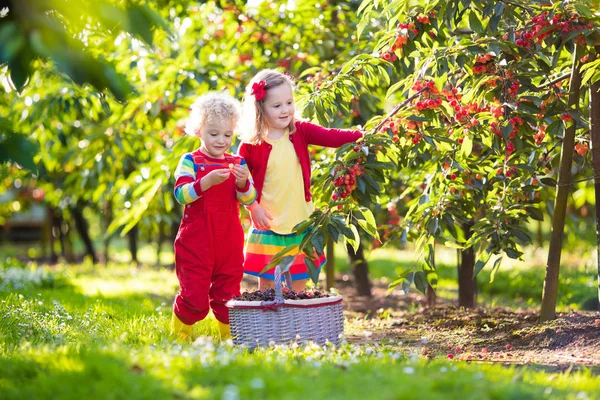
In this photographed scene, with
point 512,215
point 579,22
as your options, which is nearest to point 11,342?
point 512,215

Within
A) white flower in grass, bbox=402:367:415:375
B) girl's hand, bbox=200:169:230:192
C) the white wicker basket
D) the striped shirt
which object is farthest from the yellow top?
white flower in grass, bbox=402:367:415:375

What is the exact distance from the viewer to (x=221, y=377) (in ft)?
9.16

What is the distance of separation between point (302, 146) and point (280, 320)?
3.60 ft

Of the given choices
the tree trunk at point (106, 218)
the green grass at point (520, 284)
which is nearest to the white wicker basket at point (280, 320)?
the green grass at point (520, 284)

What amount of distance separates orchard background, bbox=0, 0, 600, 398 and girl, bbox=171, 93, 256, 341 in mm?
327

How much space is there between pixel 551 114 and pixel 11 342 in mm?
3200

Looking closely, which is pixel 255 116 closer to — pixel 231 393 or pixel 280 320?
pixel 280 320

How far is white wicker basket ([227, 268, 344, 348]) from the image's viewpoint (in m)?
3.85

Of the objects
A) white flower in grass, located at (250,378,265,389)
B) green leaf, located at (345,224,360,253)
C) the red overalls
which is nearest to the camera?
white flower in grass, located at (250,378,265,389)

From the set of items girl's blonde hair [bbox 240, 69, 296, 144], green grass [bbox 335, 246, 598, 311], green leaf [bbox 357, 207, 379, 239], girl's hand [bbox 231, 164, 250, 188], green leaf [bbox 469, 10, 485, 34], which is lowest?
green grass [bbox 335, 246, 598, 311]

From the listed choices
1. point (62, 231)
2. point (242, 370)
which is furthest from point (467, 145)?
point (62, 231)

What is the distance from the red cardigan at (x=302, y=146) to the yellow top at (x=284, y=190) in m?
0.03

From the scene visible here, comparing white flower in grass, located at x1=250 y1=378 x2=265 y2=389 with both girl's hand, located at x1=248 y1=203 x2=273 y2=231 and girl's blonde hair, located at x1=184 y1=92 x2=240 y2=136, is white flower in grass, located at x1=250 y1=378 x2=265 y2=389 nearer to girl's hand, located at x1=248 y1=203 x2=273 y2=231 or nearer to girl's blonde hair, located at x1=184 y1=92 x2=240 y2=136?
girl's hand, located at x1=248 y1=203 x2=273 y2=231

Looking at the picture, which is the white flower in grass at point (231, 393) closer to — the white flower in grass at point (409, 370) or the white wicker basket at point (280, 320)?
the white flower in grass at point (409, 370)
